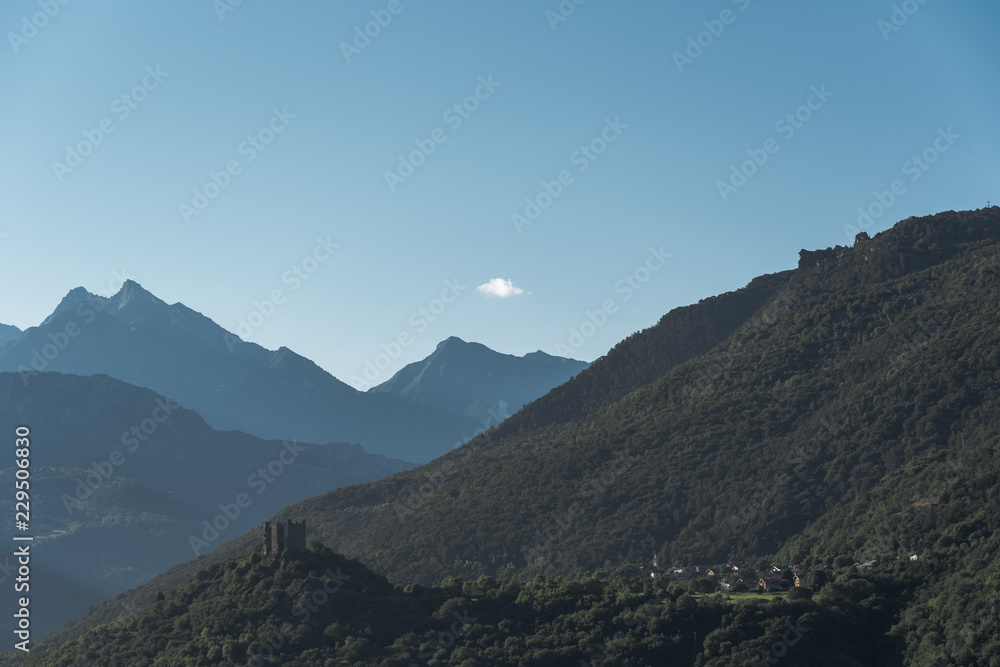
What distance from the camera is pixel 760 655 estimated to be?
3445 inches

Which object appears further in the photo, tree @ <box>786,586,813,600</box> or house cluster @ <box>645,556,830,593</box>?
house cluster @ <box>645,556,830,593</box>

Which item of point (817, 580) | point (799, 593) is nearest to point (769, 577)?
point (817, 580)

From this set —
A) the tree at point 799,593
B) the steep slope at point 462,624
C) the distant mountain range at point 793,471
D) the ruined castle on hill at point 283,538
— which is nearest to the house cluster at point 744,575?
the distant mountain range at point 793,471

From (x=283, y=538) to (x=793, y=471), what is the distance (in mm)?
65565

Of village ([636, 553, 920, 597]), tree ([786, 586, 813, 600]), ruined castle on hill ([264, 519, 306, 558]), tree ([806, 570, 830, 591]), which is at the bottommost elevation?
tree ([786, 586, 813, 600])

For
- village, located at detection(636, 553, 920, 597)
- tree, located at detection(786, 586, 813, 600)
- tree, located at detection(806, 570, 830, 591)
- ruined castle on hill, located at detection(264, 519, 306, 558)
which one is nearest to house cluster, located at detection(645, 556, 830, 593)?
village, located at detection(636, 553, 920, 597)

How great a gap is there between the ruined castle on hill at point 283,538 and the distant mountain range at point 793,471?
48.5 feet

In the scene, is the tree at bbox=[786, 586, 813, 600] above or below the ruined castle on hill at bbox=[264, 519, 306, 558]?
below

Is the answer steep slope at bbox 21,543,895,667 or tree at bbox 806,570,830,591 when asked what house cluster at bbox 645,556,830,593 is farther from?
steep slope at bbox 21,543,895,667

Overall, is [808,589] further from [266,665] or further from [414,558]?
[414,558]

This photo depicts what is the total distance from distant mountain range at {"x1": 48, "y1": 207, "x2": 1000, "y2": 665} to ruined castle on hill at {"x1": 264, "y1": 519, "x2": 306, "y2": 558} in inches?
582

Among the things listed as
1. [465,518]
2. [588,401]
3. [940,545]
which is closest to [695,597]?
[940,545]

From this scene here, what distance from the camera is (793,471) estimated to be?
142 meters

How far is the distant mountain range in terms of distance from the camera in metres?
101
